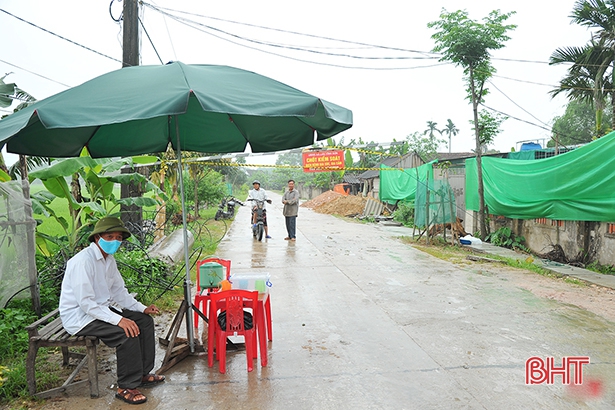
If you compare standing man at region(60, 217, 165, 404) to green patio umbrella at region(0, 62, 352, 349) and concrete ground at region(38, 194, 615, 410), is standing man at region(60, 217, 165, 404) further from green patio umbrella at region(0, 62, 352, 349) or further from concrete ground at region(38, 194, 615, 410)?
green patio umbrella at region(0, 62, 352, 349)

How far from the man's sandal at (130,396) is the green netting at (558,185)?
822cm

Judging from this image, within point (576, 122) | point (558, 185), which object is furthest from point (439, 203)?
point (576, 122)

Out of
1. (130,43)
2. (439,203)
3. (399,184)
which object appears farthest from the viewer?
(399,184)

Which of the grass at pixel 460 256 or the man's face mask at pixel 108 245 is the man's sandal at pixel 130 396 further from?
the grass at pixel 460 256

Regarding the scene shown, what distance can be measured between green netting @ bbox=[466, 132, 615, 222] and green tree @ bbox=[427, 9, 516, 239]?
105 centimetres

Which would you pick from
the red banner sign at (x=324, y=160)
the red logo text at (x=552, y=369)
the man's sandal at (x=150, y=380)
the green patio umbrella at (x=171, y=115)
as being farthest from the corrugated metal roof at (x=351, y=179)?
the man's sandal at (x=150, y=380)

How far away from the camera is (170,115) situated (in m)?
4.08

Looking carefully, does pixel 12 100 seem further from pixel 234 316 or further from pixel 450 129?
pixel 450 129

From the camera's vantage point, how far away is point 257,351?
4.50 m

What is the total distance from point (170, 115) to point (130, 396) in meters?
2.32

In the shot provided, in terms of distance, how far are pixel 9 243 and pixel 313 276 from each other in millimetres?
4842

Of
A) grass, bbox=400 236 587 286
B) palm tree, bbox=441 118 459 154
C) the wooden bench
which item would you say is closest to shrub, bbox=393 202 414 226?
grass, bbox=400 236 587 286

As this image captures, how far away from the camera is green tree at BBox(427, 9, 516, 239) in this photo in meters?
12.2

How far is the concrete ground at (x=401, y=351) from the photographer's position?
357cm
